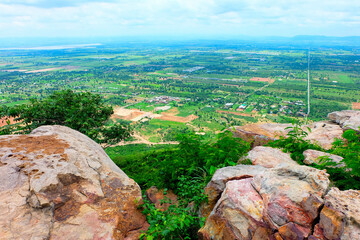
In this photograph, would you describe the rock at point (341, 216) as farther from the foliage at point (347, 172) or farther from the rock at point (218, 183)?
the rock at point (218, 183)

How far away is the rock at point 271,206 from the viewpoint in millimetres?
4305

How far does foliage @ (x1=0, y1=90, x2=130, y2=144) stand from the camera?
13805 millimetres

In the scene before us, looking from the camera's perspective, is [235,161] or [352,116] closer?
[235,161]

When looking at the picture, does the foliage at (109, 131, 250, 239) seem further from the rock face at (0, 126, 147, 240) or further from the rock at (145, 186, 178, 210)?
the rock face at (0, 126, 147, 240)

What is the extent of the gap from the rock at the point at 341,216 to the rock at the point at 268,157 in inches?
103

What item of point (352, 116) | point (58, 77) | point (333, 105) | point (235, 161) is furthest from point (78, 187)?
point (58, 77)

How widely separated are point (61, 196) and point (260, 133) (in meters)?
9.45

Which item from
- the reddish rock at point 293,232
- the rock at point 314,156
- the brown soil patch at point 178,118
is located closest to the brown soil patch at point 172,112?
the brown soil patch at point 178,118

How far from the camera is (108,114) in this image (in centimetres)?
1612

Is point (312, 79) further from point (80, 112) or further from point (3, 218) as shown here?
point (3, 218)

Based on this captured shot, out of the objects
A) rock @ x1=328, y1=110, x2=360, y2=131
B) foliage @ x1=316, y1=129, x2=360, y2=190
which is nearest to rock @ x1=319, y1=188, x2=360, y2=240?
foliage @ x1=316, y1=129, x2=360, y2=190

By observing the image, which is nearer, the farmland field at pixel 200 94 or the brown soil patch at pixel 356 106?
the farmland field at pixel 200 94

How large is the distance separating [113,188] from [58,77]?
119m

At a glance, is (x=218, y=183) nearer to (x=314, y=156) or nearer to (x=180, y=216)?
(x=180, y=216)
